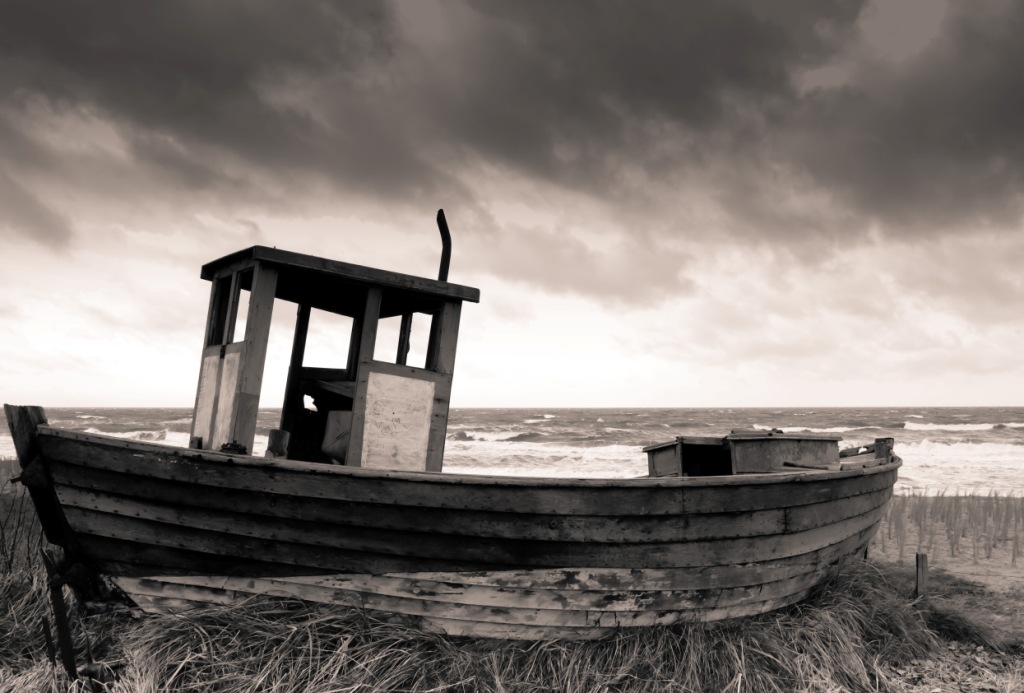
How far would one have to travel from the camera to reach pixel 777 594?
14.6 ft

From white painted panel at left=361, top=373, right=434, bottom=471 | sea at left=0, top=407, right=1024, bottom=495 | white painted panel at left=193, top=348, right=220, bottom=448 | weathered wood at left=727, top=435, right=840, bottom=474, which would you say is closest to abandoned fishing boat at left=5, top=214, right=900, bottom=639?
white painted panel at left=361, top=373, right=434, bottom=471

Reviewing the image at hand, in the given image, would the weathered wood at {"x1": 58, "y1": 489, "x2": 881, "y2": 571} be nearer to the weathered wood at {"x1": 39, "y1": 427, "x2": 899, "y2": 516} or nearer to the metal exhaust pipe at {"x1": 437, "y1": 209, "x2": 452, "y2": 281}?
the weathered wood at {"x1": 39, "y1": 427, "x2": 899, "y2": 516}

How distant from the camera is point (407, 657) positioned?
3641 millimetres

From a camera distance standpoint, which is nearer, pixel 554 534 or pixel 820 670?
pixel 554 534

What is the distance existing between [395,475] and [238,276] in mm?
2000

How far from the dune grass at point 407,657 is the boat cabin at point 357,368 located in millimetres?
1022

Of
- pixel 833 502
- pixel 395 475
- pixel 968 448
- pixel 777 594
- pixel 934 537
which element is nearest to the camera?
pixel 395 475

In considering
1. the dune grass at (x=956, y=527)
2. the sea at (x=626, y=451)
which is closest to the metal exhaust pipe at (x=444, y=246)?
the dune grass at (x=956, y=527)

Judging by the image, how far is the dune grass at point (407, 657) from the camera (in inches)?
141

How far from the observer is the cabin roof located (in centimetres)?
427

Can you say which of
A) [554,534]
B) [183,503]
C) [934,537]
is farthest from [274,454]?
[934,537]

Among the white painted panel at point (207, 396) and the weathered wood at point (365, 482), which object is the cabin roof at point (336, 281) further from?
the weathered wood at point (365, 482)

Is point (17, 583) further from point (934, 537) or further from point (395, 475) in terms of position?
point (934, 537)

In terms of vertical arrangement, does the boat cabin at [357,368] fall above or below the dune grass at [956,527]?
above
